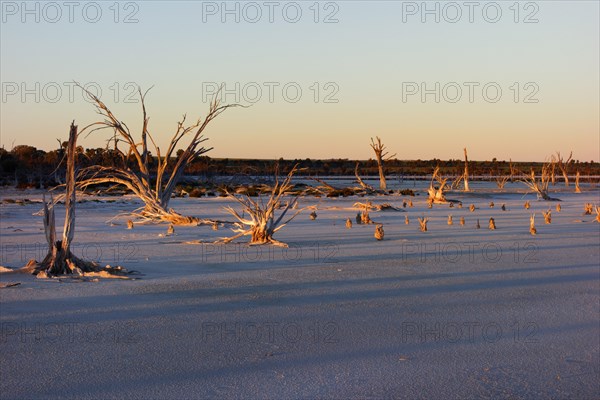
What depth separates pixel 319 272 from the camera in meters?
9.77

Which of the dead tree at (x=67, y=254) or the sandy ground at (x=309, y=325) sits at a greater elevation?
the dead tree at (x=67, y=254)

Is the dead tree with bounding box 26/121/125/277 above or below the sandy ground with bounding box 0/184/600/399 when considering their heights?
above

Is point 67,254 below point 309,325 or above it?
above

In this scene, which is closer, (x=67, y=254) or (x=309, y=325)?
(x=309, y=325)

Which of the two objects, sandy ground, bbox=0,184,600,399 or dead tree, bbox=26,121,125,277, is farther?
dead tree, bbox=26,121,125,277

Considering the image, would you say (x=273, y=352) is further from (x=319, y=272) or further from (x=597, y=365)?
(x=319, y=272)

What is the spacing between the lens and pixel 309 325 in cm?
669

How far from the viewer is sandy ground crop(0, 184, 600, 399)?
16.5 feet

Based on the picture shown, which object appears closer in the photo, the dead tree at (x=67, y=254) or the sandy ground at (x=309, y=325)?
the sandy ground at (x=309, y=325)

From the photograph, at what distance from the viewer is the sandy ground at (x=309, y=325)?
16.5 ft

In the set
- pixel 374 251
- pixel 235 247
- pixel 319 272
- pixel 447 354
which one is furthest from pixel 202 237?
pixel 447 354

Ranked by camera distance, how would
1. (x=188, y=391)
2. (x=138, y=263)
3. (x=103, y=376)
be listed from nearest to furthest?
1. (x=188, y=391)
2. (x=103, y=376)
3. (x=138, y=263)

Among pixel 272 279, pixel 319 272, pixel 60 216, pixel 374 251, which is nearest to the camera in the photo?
pixel 272 279

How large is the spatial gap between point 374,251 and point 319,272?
2.58 meters
